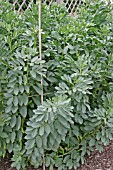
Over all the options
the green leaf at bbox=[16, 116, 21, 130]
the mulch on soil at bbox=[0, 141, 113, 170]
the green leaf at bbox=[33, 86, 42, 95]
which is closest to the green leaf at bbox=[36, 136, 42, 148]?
the green leaf at bbox=[16, 116, 21, 130]

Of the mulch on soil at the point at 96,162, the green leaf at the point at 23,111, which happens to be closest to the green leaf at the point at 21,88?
the green leaf at the point at 23,111

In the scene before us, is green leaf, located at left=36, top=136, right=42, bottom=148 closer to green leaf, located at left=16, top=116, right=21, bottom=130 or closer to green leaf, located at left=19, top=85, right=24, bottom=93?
green leaf, located at left=16, top=116, right=21, bottom=130

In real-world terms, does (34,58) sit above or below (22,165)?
above

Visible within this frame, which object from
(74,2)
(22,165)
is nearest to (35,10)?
(22,165)

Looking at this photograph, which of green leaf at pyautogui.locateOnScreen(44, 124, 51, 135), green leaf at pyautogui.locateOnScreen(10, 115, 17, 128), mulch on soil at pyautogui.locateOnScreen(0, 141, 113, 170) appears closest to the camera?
green leaf at pyautogui.locateOnScreen(44, 124, 51, 135)

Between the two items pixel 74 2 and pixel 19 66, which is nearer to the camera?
pixel 19 66

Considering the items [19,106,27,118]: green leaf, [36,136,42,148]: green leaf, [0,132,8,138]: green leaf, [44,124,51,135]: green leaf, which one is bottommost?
[36,136,42,148]: green leaf

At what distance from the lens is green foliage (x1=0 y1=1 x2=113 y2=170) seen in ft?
6.09

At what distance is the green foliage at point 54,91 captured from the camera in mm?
1857

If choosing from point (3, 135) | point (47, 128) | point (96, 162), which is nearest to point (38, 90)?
point (47, 128)

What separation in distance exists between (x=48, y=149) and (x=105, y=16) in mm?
1256

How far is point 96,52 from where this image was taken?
2119 millimetres

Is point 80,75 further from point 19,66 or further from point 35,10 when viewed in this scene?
point 35,10

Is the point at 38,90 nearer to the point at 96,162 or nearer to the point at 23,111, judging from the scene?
the point at 23,111
